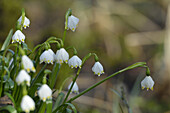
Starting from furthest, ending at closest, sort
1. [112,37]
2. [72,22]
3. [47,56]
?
1. [112,37]
2. [72,22]
3. [47,56]

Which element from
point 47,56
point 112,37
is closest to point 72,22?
point 47,56

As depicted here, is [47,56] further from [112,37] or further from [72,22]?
[112,37]

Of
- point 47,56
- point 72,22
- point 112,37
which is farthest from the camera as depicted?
point 112,37

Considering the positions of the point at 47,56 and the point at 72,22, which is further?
the point at 72,22

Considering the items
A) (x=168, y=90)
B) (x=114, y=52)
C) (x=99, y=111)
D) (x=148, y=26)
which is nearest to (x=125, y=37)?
(x=114, y=52)

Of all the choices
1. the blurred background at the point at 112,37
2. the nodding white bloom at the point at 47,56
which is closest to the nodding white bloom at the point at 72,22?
the nodding white bloom at the point at 47,56

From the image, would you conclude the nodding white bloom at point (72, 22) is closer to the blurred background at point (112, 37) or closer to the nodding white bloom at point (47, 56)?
the nodding white bloom at point (47, 56)

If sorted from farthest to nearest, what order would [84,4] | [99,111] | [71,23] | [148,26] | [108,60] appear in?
[148,26]
[84,4]
[108,60]
[99,111]
[71,23]

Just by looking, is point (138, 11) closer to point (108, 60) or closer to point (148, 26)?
point (148, 26)
